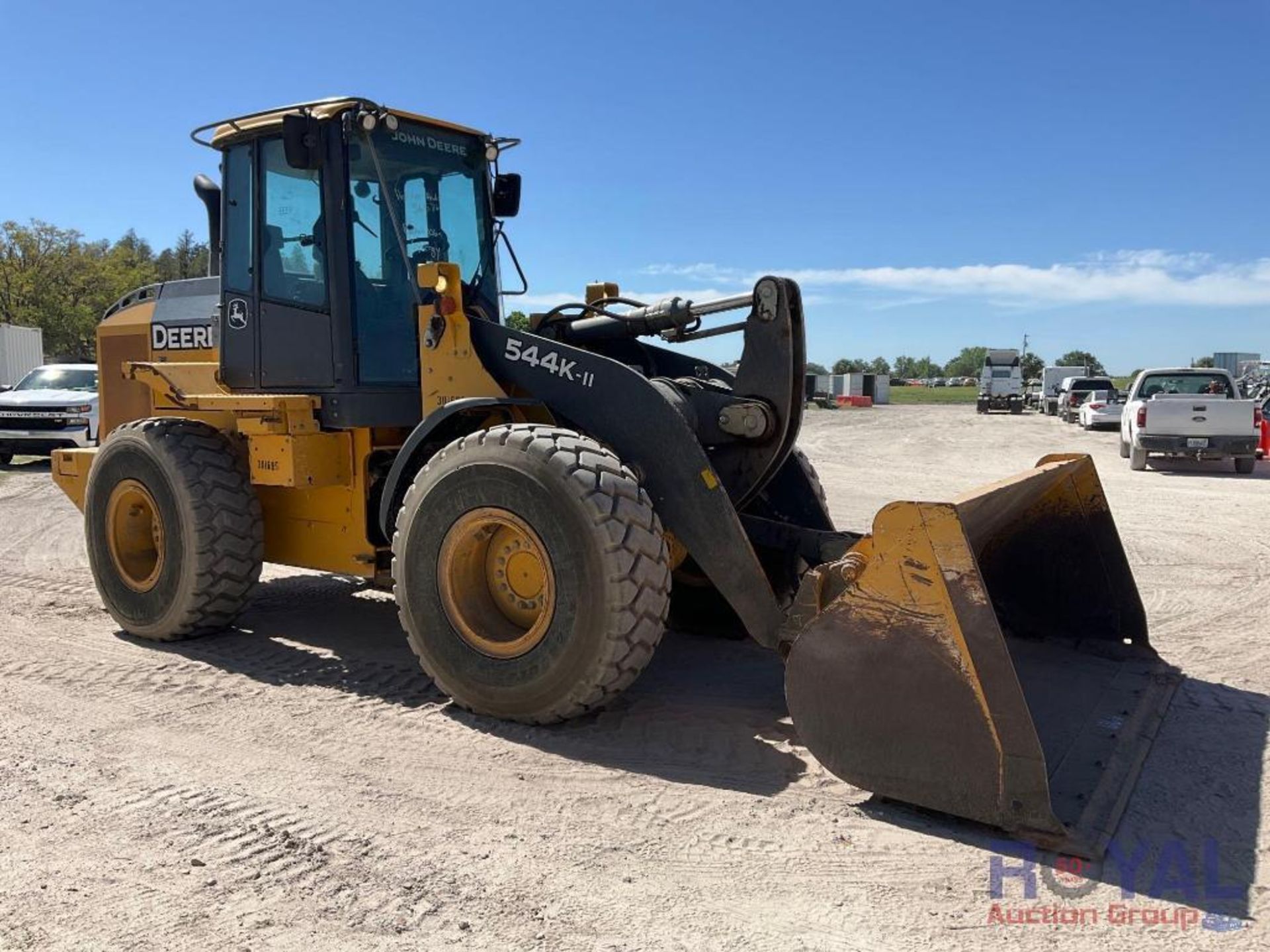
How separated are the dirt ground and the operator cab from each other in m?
1.61

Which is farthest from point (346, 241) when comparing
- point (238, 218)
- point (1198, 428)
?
point (1198, 428)

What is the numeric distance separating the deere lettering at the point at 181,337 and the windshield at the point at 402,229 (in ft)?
5.13

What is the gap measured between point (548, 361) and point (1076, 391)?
3202cm

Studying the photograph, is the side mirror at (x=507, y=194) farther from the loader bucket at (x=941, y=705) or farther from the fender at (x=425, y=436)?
the loader bucket at (x=941, y=705)

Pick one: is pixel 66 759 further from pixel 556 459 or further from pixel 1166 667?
pixel 1166 667

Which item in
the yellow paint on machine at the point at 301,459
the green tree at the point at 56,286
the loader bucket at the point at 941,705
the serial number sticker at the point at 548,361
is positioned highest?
the green tree at the point at 56,286

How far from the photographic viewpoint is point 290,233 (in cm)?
577

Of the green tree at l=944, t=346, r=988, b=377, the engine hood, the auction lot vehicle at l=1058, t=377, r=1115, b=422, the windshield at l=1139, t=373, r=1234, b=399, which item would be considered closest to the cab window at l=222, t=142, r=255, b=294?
the engine hood

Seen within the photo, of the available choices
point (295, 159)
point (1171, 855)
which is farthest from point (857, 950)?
point (295, 159)

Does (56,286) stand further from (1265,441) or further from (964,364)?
(964,364)

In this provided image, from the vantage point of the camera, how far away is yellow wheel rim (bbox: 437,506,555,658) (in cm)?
455

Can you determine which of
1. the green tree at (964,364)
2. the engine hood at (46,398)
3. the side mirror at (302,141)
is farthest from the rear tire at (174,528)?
the green tree at (964,364)

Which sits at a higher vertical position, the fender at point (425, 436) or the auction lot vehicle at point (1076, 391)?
the auction lot vehicle at point (1076, 391)

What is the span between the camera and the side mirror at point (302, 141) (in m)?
5.17
